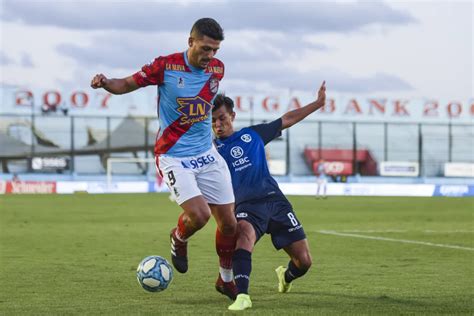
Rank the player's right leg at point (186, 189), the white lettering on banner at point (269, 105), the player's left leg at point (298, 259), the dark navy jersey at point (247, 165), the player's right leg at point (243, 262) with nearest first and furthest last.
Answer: the player's right leg at point (243, 262) → the player's right leg at point (186, 189) → the dark navy jersey at point (247, 165) → the player's left leg at point (298, 259) → the white lettering on banner at point (269, 105)

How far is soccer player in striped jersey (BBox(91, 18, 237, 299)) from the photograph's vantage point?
335 inches

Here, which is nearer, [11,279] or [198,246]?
[11,279]

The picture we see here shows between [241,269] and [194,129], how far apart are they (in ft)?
4.54

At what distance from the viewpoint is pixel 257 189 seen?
9258mm

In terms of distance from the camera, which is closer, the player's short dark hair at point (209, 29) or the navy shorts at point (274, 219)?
the player's short dark hair at point (209, 29)

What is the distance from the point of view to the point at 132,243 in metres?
16.5

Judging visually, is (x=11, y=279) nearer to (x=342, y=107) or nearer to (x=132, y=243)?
(x=132, y=243)

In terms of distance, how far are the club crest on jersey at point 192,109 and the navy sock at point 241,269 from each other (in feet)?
4.31

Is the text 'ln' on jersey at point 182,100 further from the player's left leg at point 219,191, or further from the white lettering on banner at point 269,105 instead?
the white lettering on banner at point 269,105

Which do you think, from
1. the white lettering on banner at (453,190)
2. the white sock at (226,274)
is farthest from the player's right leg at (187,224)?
the white lettering on banner at (453,190)

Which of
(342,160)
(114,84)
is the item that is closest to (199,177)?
(114,84)

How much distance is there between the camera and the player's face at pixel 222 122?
9047 millimetres

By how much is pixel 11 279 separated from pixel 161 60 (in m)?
3.67

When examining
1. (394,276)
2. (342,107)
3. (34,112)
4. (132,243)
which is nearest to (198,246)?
(132,243)
